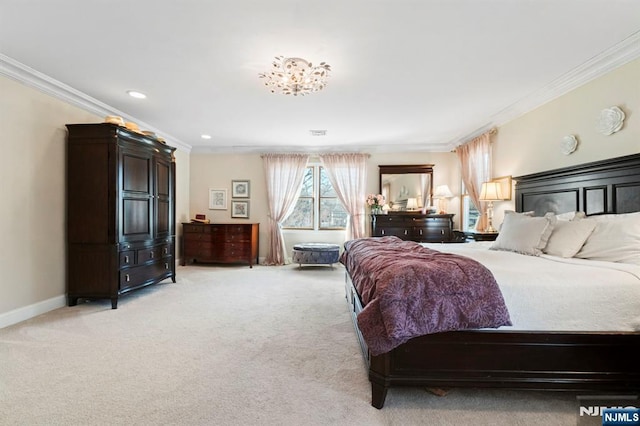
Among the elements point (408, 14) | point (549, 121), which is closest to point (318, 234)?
point (549, 121)

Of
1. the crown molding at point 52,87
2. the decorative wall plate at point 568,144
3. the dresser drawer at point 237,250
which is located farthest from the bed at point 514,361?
the dresser drawer at point 237,250

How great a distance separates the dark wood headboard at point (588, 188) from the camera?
2.42m

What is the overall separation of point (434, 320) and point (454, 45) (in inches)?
88.7

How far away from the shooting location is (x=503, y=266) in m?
1.93

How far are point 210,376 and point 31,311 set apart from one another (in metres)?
2.48

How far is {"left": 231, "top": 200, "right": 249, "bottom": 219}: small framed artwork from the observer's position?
21.4 feet

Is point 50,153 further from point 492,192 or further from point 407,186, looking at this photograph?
point 407,186

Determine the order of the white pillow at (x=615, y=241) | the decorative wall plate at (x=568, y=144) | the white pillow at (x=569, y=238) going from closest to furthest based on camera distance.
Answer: the white pillow at (x=615, y=241), the white pillow at (x=569, y=238), the decorative wall plate at (x=568, y=144)

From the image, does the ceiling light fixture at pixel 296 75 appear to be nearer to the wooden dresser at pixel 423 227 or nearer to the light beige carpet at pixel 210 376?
the light beige carpet at pixel 210 376

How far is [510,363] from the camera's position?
167 cm

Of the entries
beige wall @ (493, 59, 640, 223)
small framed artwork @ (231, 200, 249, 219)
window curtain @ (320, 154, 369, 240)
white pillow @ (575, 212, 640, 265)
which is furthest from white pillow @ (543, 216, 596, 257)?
small framed artwork @ (231, 200, 249, 219)

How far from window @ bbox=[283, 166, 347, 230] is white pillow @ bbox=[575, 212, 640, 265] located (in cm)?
449

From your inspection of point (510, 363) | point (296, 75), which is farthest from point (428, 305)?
point (296, 75)

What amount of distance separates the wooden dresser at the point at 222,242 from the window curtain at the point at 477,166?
13.5ft
